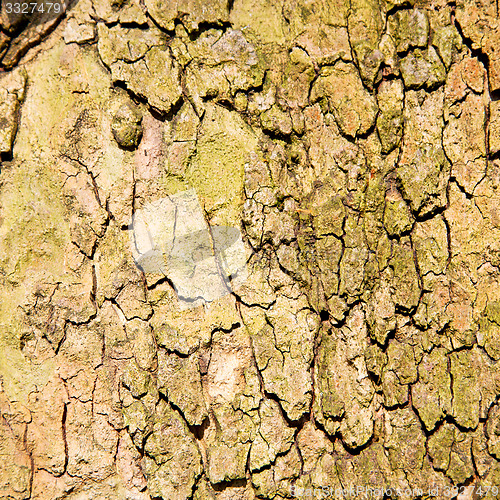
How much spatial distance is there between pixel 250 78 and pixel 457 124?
78 cm

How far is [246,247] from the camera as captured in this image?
1.33 m

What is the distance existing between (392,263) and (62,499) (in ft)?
4.76

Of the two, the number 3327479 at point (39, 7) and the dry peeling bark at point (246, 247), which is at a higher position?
the number 3327479 at point (39, 7)

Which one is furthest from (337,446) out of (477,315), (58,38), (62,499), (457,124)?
(58,38)

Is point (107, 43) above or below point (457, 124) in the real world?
above

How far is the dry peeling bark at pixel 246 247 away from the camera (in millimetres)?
1293

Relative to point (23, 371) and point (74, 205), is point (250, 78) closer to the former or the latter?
point (74, 205)

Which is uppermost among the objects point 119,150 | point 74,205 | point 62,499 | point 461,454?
point 119,150

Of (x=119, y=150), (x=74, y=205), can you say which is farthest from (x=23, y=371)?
(x=119, y=150)

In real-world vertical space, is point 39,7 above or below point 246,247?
above

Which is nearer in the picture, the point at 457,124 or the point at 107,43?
the point at 107,43

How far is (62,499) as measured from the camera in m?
1.32

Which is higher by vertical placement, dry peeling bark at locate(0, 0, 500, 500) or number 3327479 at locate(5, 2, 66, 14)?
number 3327479 at locate(5, 2, 66, 14)

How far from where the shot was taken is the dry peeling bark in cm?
129
